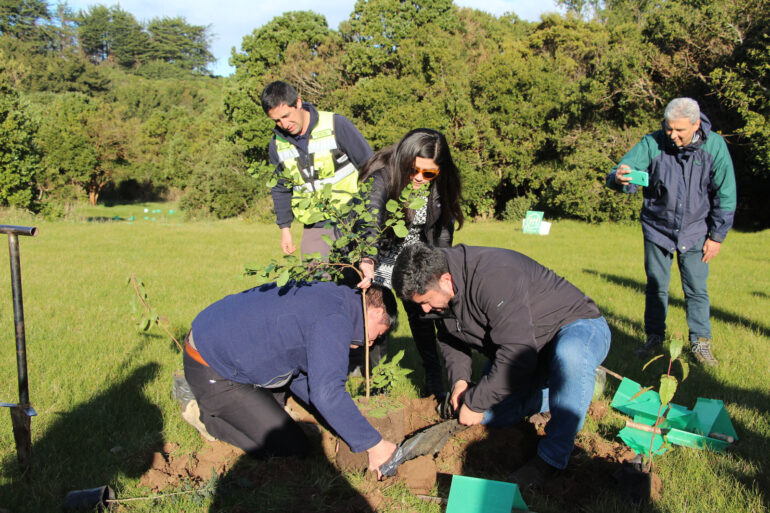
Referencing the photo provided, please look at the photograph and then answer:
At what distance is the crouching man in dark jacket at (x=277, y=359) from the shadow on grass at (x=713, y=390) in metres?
2.01

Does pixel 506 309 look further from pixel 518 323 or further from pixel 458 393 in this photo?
pixel 458 393

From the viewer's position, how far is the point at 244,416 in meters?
3.19

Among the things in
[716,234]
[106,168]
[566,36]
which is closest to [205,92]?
[106,168]

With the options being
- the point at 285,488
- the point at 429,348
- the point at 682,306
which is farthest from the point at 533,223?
the point at 285,488

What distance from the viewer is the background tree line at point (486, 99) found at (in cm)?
1736

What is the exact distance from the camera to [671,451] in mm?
3148

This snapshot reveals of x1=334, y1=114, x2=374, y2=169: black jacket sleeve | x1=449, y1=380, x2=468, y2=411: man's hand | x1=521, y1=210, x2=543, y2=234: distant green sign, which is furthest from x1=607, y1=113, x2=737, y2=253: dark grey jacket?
x1=521, y1=210, x2=543, y2=234: distant green sign

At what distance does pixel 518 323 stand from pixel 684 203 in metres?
2.70

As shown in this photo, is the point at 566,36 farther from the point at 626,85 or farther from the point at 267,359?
the point at 267,359

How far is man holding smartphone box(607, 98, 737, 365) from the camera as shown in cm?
451

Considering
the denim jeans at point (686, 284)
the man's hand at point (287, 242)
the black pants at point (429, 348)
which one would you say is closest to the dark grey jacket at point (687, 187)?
the denim jeans at point (686, 284)

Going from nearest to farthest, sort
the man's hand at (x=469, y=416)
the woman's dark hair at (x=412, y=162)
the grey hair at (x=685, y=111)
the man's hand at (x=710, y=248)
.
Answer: the man's hand at (x=469, y=416)
the woman's dark hair at (x=412, y=162)
the grey hair at (x=685, y=111)
the man's hand at (x=710, y=248)

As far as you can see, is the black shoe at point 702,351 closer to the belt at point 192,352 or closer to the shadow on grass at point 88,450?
the belt at point 192,352

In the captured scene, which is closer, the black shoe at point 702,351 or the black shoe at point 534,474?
the black shoe at point 534,474
